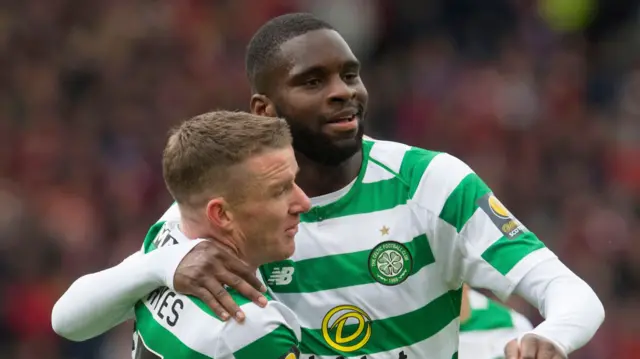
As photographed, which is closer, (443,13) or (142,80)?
(142,80)

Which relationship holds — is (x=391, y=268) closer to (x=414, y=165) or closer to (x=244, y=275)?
(x=414, y=165)

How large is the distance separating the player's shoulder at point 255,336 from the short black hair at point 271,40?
0.93 m

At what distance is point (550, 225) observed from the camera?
378 inches

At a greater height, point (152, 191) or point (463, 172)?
point (463, 172)

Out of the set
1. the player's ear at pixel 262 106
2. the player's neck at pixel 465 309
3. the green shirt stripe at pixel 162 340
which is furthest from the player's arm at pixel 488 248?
the player's neck at pixel 465 309

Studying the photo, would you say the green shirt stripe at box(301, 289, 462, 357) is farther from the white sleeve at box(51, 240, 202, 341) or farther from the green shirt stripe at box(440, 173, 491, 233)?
the white sleeve at box(51, 240, 202, 341)

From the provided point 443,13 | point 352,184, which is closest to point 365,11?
point 443,13

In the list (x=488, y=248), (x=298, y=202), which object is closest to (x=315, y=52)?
(x=298, y=202)

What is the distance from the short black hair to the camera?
166 inches

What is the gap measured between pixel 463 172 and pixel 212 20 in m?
7.72

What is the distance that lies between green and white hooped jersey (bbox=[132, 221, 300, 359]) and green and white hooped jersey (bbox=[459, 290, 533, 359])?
168cm

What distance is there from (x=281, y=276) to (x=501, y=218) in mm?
740

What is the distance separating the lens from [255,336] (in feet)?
11.6

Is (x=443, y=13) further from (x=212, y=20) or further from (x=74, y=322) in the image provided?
(x=74, y=322)
